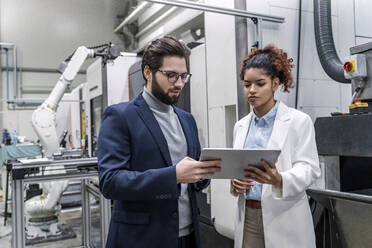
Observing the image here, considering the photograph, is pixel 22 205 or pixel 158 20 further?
pixel 158 20

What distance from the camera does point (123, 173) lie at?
982 millimetres

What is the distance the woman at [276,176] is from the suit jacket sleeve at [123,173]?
14.8 inches

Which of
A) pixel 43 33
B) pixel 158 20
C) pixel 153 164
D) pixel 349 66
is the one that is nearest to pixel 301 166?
pixel 153 164

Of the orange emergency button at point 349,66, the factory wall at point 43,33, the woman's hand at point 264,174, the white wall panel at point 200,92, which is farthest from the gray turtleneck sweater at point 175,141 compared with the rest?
the factory wall at point 43,33

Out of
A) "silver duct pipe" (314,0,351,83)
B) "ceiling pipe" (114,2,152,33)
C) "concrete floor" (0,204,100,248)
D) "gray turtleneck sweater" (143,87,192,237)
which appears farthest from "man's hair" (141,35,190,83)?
"ceiling pipe" (114,2,152,33)

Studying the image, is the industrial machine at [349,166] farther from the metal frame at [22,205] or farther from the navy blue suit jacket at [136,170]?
the metal frame at [22,205]

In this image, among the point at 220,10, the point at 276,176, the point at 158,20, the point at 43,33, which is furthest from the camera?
the point at 43,33

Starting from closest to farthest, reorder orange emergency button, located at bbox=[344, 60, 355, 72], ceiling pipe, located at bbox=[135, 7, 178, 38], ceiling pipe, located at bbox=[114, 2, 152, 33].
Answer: orange emergency button, located at bbox=[344, 60, 355, 72]
ceiling pipe, located at bbox=[135, 7, 178, 38]
ceiling pipe, located at bbox=[114, 2, 152, 33]

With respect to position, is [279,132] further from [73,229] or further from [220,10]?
[73,229]

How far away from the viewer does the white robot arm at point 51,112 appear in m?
3.16

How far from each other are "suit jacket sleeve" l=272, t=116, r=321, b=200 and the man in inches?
14.9

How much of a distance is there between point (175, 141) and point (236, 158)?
22cm

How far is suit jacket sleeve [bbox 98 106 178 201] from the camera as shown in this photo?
3.17 ft

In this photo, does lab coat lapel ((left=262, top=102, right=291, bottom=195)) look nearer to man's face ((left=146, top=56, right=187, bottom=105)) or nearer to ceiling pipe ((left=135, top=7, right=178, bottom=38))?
man's face ((left=146, top=56, right=187, bottom=105))
